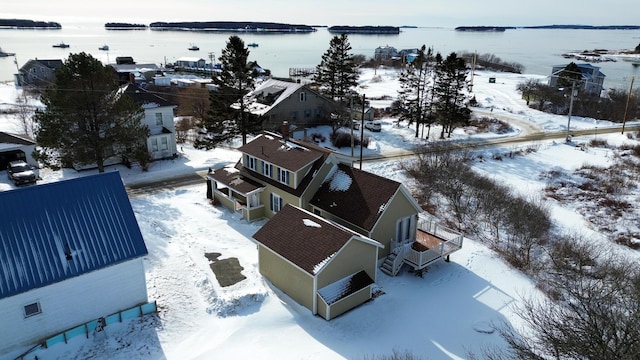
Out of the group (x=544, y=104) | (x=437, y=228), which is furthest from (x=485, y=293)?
(x=544, y=104)

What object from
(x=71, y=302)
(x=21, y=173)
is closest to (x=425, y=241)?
(x=71, y=302)

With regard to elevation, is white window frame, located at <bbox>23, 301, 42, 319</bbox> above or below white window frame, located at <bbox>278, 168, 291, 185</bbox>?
below

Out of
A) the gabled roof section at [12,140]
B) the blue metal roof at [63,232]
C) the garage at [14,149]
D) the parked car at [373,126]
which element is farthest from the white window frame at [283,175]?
the parked car at [373,126]

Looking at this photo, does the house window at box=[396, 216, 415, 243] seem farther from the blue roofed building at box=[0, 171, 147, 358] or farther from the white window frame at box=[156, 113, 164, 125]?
the white window frame at box=[156, 113, 164, 125]

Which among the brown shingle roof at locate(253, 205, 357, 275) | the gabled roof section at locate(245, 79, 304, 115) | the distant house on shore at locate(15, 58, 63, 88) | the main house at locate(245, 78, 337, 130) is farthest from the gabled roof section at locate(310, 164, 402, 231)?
the distant house on shore at locate(15, 58, 63, 88)

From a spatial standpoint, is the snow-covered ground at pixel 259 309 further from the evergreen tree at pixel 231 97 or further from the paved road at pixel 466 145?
the evergreen tree at pixel 231 97

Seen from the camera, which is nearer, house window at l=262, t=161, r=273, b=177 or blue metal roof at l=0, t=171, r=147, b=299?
blue metal roof at l=0, t=171, r=147, b=299
